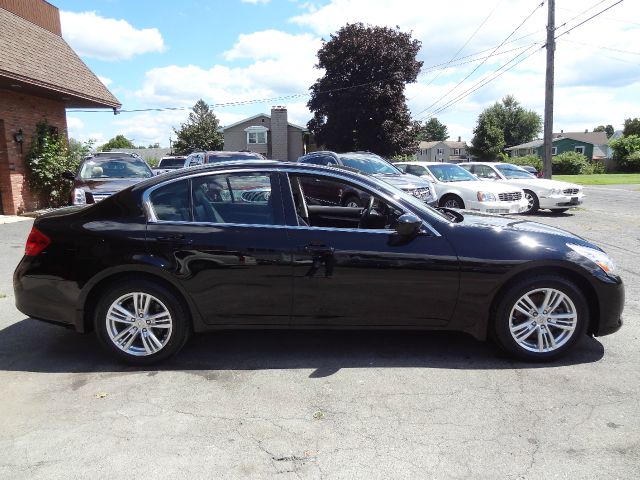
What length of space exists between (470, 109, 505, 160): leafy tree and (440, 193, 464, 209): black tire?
2231 inches

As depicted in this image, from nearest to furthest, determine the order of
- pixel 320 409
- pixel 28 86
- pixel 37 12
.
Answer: pixel 320 409, pixel 28 86, pixel 37 12

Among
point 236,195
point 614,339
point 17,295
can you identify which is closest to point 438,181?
point 614,339

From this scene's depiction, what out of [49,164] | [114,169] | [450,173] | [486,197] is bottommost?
[486,197]

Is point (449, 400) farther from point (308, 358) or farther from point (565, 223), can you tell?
point (565, 223)

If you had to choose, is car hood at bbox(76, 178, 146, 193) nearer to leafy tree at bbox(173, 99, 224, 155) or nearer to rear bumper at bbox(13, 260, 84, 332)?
rear bumper at bbox(13, 260, 84, 332)

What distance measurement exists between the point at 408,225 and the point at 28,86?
13.0 metres

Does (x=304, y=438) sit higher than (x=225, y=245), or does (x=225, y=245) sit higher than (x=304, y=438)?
(x=225, y=245)

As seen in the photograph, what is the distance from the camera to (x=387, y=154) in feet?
138

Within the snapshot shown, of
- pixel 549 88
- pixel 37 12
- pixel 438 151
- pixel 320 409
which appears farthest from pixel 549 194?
pixel 438 151

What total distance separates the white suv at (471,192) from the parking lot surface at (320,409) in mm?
7559

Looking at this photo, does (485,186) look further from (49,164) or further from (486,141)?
(486,141)

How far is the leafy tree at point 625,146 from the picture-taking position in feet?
173

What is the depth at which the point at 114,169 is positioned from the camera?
36.0ft

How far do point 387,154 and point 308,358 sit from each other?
3926cm
